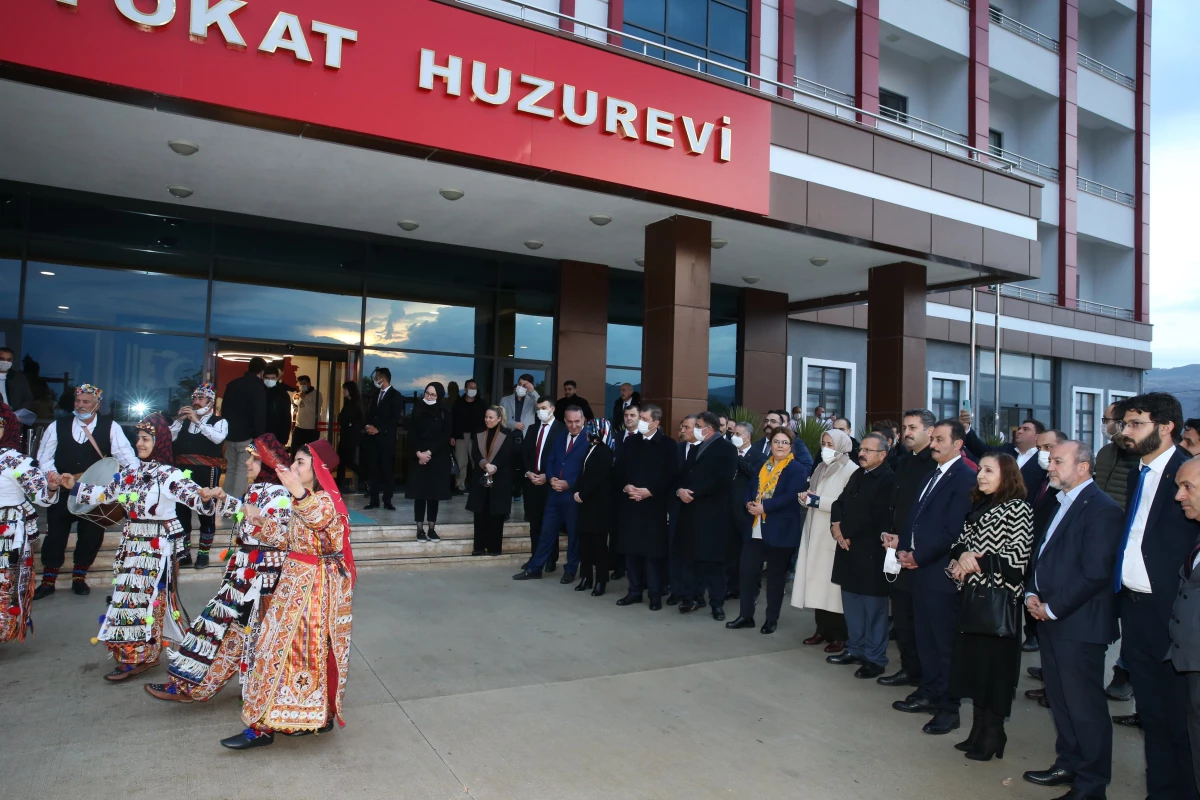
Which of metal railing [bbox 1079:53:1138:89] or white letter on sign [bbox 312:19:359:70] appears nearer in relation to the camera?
white letter on sign [bbox 312:19:359:70]

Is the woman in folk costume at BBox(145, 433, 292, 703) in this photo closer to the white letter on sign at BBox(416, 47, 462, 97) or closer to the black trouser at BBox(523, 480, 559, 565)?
the black trouser at BBox(523, 480, 559, 565)

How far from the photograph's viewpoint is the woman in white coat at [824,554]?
243 inches

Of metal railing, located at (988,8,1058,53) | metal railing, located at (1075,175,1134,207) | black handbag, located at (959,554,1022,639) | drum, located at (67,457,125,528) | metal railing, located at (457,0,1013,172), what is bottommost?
black handbag, located at (959,554,1022,639)

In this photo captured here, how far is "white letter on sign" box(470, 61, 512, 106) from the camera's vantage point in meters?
8.00

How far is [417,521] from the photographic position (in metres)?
8.90

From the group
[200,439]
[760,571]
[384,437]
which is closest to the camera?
[760,571]

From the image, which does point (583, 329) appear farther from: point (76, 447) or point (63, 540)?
point (63, 540)

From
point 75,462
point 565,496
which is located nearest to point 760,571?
point 565,496

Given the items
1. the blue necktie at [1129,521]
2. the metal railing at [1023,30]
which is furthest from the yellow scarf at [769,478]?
the metal railing at [1023,30]

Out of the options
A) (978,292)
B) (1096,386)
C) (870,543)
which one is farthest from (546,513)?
(1096,386)

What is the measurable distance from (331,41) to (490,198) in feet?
9.45

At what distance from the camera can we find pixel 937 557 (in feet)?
15.6

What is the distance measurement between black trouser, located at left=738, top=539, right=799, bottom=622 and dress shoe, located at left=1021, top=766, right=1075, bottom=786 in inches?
109

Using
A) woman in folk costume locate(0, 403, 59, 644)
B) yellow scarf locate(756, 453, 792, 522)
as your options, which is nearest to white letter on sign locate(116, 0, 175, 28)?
woman in folk costume locate(0, 403, 59, 644)
